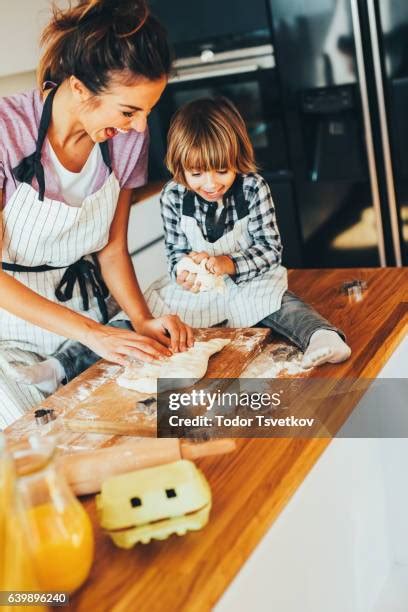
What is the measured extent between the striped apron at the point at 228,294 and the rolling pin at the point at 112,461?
57 cm

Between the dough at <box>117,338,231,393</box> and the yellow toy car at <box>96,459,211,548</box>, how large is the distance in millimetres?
368

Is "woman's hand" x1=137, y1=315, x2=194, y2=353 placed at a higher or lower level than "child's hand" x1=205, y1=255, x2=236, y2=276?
lower

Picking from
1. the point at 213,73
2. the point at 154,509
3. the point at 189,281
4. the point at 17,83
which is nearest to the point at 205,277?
the point at 189,281

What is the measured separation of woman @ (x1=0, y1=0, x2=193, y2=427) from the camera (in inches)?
53.9

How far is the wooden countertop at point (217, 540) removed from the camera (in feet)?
2.81

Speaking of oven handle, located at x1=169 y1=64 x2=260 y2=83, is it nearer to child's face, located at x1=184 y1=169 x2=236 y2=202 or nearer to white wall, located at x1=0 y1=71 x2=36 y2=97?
white wall, located at x1=0 y1=71 x2=36 y2=97

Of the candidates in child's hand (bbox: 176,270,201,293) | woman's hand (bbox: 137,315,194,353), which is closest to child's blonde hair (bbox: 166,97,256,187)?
child's hand (bbox: 176,270,201,293)

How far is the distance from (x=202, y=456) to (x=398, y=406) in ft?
1.59

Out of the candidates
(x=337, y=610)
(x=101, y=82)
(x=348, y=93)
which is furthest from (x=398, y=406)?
(x=348, y=93)

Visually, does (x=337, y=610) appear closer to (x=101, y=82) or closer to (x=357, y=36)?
(x=101, y=82)

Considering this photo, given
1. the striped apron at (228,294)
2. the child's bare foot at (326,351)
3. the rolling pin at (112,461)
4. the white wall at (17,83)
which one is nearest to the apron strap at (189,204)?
the striped apron at (228,294)

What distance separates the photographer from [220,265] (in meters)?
1.57

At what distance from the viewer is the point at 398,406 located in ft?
4.70

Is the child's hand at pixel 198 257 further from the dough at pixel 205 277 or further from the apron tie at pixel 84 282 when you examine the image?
the apron tie at pixel 84 282
